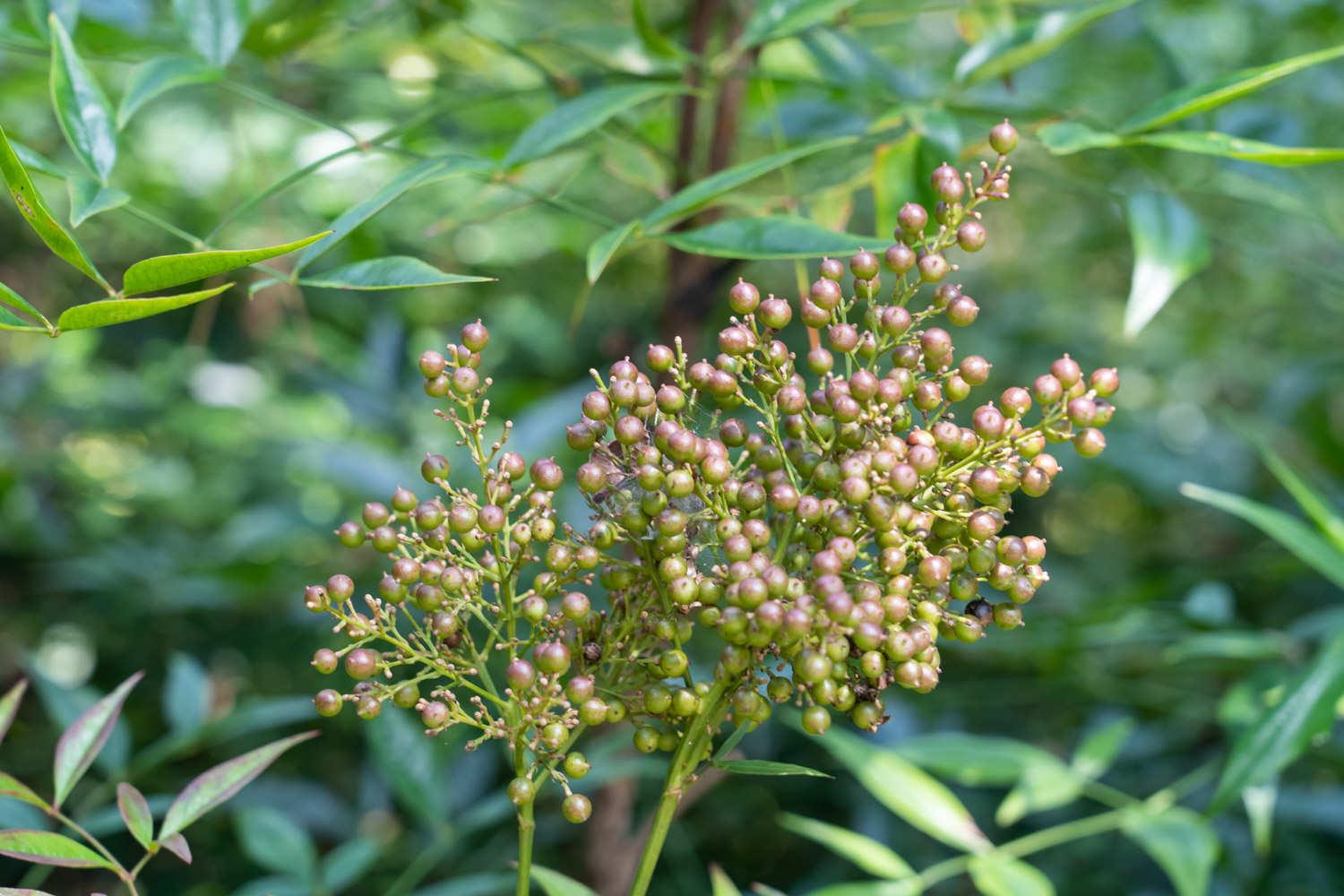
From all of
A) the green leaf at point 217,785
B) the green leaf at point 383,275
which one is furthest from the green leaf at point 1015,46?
the green leaf at point 217,785

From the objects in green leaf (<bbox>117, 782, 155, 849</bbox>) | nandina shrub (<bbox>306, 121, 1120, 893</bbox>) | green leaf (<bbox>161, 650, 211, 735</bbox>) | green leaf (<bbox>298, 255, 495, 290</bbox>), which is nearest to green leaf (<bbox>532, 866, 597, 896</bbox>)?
nandina shrub (<bbox>306, 121, 1120, 893</bbox>)

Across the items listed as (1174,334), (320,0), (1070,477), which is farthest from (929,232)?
(1174,334)

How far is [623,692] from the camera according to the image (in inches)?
24.0

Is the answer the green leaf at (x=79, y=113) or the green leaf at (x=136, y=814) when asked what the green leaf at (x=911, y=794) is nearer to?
the green leaf at (x=136, y=814)

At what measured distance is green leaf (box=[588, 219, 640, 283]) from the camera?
2.34 ft

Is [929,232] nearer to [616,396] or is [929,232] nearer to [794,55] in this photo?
[616,396]

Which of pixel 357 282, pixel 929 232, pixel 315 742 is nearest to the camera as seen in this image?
pixel 357 282

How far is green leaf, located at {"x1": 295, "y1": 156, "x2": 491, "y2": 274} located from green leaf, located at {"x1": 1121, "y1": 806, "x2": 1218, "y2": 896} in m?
0.80

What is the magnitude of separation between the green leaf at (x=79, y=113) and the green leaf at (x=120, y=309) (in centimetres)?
20

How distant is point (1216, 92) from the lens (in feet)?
2.42

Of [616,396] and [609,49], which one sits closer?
[616,396]

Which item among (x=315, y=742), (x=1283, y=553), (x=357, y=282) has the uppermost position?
(x=357, y=282)

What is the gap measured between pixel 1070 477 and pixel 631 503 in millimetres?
1643

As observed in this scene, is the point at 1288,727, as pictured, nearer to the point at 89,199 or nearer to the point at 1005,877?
the point at 1005,877
